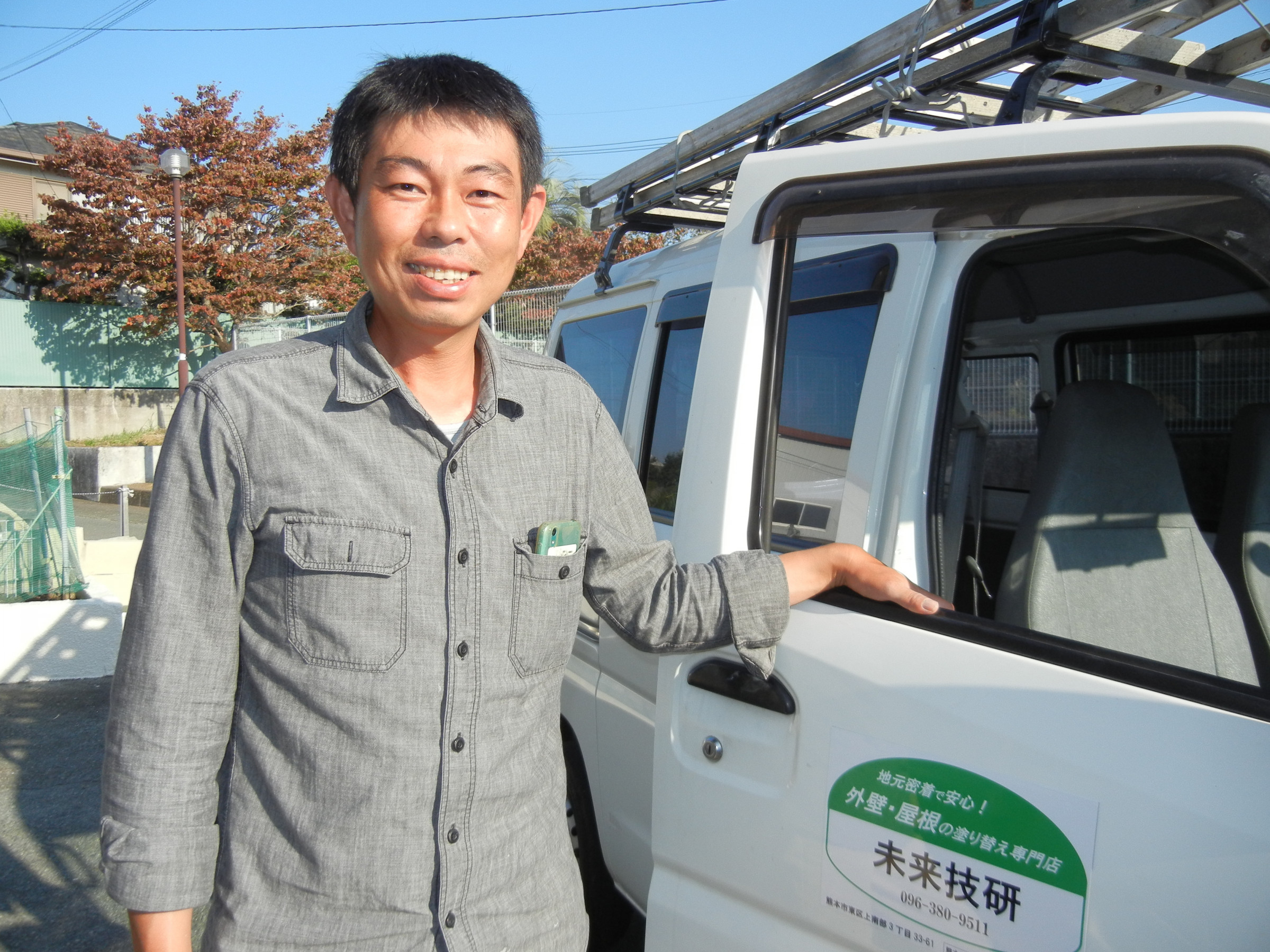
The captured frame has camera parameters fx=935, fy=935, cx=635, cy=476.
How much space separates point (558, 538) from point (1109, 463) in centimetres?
113

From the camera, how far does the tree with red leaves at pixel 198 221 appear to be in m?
16.8

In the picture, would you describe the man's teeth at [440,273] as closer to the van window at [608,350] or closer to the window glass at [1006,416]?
the window glass at [1006,416]

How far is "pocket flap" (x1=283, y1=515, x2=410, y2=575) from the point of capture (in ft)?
4.10

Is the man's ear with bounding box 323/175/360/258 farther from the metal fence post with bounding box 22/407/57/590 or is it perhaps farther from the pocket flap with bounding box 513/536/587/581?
the metal fence post with bounding box 22/407/57/590

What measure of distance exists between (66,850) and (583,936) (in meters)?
3.10

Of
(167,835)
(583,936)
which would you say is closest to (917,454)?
(583,936)

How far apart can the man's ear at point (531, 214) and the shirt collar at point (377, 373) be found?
0.15 m

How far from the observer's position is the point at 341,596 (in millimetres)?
1259

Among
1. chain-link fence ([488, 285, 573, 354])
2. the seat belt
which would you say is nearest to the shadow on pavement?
the seat belt

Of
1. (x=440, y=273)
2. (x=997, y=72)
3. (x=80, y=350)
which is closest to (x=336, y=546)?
(x=440, y=273)

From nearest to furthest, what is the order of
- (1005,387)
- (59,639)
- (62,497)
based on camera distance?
(1005,387)
(59,639)
(62,497)

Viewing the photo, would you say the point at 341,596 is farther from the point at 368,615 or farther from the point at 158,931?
the point at 158,931

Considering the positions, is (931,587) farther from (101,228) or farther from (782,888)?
(101,228)

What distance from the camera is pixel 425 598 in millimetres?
1293
